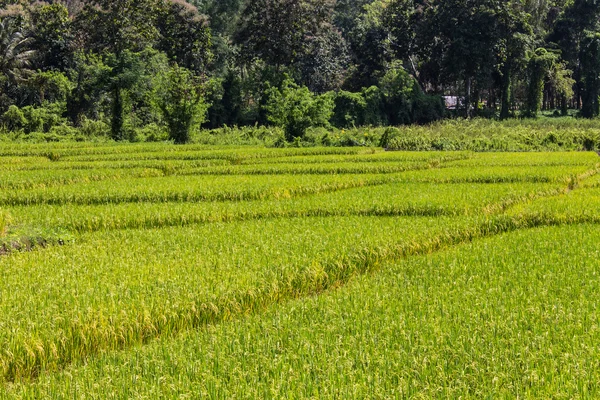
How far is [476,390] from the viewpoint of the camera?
11.5 ft

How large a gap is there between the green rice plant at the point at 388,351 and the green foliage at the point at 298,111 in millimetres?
24560

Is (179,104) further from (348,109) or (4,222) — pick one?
(4,222)

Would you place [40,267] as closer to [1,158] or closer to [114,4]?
[1,158]

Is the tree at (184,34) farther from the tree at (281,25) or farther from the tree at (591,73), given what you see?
the tree at (591,73)

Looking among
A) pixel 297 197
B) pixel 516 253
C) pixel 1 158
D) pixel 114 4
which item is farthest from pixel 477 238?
pixel 114 4

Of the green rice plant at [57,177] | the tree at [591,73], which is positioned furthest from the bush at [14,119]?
the tree at [591,73]

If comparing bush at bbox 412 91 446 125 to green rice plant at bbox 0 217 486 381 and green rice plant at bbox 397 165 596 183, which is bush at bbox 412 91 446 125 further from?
green rice plant at bbox 0 217 486 381

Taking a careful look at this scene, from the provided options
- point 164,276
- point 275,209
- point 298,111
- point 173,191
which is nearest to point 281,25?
point 298,111

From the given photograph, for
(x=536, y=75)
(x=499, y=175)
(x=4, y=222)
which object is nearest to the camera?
(x=4, y=222)

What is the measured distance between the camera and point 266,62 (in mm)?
45719

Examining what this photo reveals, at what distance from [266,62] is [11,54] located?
17781 mm

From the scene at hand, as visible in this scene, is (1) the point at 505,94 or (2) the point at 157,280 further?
(1) the point at 505,94

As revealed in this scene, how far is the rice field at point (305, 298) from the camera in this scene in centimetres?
378

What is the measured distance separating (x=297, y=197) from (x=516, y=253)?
6408mm
